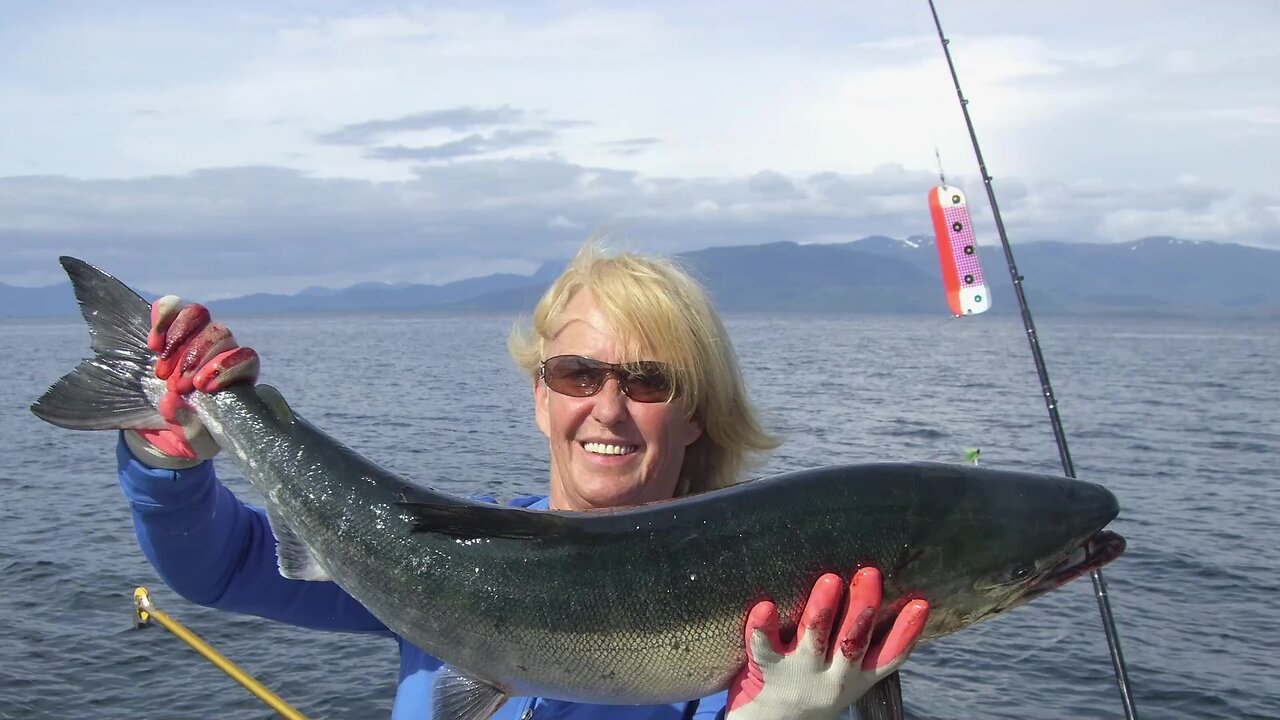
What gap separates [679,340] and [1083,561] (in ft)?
5.10

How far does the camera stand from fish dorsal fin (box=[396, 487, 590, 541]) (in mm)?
3305

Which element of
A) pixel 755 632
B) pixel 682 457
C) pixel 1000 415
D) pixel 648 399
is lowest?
pixel 1000 415

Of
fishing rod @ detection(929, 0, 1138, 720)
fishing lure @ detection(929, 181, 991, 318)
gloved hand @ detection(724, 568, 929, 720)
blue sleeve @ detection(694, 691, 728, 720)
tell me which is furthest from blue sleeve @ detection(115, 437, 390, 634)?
fishing lure @ detection(929, 181, 991, 318)

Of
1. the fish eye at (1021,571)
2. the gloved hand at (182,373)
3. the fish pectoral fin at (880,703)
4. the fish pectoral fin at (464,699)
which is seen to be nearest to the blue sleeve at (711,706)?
the fish pectoral fin at (880,703)

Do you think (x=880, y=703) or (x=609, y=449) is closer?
(x=880, y=703)

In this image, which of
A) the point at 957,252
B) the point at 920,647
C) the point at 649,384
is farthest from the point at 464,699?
the point at 920,647

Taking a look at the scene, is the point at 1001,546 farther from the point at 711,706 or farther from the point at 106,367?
the point at 106,367

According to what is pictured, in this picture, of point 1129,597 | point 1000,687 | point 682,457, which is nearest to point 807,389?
point 1129,597

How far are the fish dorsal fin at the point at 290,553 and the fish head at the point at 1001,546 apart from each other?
1.97 m

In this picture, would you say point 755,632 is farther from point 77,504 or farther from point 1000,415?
point 1000,415

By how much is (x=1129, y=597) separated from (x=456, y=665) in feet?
47.1

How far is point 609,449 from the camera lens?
3828 mm

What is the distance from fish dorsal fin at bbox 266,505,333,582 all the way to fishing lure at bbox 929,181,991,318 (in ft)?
27.8

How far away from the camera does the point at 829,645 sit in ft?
10.3
